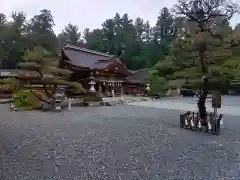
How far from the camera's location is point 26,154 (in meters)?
4.57

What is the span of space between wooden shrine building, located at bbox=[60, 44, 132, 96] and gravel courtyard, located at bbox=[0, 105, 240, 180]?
1216 centimetres

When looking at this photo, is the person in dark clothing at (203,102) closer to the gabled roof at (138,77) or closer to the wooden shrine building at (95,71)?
the wooden shrine building at (95,71)

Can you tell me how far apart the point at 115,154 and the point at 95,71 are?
14.8m

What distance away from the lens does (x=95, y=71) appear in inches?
752

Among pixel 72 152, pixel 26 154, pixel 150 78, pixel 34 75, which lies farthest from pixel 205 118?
pixel 150 78

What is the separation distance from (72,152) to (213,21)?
6240mm

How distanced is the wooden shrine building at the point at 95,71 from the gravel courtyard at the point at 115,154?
12.2 meters

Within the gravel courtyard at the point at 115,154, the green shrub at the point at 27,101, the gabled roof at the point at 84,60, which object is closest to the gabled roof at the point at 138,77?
the gabled roof at the point at 84,60

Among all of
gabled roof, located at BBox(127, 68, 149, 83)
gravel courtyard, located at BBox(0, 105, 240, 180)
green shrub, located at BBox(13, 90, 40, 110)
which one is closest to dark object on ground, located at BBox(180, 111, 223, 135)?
gravel courtyard, located at BBox(0, 105, 240, 180)

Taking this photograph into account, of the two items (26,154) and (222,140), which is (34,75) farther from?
(222,140)

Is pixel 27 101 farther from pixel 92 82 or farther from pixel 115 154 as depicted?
pixel 115 154

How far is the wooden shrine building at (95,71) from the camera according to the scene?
63.5 feet

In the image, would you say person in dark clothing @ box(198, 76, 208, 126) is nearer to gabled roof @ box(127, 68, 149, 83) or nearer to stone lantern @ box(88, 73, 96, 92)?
stone lantern @ box(88, 73, 96, 92)

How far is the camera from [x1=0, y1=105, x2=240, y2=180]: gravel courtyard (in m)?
3.65
